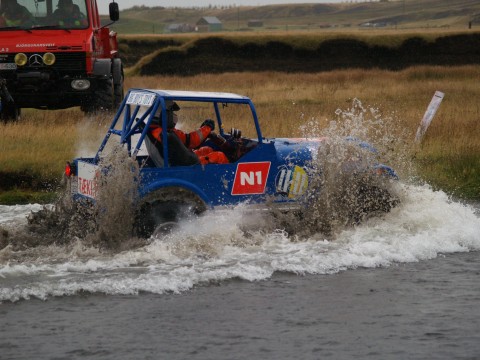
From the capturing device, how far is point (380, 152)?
40.8 feet

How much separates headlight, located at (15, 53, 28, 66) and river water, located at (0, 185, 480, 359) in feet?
26.7

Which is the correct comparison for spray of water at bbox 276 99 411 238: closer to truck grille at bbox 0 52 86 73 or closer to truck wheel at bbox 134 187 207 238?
truck wheel at bbox 134 187 207 238

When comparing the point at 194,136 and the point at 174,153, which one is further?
the point at 194,136

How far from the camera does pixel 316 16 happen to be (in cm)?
18000

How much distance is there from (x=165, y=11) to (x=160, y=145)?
188 metres

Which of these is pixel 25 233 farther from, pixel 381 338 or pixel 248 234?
pixel 381 338

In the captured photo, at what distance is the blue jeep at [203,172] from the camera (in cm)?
1050

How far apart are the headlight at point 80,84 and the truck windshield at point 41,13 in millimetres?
1063

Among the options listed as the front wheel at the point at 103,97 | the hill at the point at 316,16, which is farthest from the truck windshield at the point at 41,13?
the hill at the point at 316,16

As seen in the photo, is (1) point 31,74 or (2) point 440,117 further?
(2) point 440,117

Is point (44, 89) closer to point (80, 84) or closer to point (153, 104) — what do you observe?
point (80, 84)

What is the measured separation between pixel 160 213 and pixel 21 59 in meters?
9.87

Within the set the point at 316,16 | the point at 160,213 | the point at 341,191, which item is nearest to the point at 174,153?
Answer: the point at 160,213

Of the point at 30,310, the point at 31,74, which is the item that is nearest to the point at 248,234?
the point at 30,310
